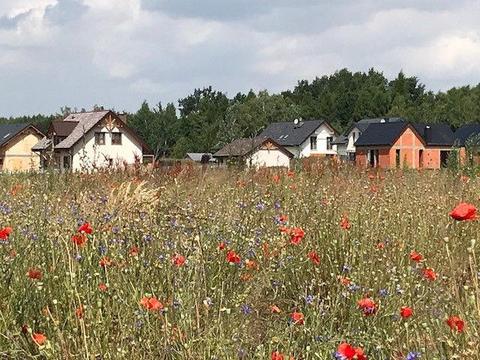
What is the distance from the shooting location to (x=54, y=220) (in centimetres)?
451

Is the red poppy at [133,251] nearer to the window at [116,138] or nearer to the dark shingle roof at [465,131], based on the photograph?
the window at [116,138]

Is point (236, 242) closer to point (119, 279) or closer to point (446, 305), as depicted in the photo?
point (119, 279)

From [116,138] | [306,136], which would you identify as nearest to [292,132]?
[306,136]

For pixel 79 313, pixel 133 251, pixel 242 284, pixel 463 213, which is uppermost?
pixel 463 213

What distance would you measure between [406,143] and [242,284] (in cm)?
5647

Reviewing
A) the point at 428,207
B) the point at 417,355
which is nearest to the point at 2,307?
the point at 417,355

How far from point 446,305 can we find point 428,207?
3.07 metres

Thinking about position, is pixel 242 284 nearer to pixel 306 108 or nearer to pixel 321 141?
pixel 321 141

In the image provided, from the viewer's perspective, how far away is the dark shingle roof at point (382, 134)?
5769cm

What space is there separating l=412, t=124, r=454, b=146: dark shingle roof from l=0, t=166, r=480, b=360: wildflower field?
56005mm

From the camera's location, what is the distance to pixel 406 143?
192 ft

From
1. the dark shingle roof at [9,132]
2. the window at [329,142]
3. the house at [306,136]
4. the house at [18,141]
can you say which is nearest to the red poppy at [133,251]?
the house at [18,141]

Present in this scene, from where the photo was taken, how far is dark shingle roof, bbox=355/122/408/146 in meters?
57.7

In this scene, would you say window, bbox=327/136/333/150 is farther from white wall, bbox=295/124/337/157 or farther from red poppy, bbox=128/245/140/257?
red poppy, bbox=128/245/140/257
